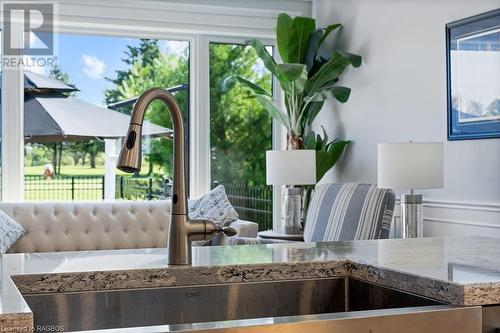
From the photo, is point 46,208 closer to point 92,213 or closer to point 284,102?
point 92,213

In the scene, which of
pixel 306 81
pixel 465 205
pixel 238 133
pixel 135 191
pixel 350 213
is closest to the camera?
pixel 350 213

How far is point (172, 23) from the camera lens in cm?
584

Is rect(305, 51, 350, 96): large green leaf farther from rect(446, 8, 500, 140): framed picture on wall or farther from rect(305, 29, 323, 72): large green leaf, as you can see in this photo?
rect(446, 8, 500, 140): framed picture on wall

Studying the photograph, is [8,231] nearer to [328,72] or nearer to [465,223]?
[328,72]

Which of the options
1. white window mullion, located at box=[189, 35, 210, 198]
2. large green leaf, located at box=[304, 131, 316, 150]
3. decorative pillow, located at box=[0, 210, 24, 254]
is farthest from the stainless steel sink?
white window mullion, located at box=[189, 35, 210, 198]

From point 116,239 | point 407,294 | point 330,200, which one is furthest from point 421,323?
point 116,239

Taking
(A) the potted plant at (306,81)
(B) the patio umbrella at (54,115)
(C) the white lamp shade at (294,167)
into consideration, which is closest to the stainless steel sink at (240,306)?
(C) the white lamp shade at (294,167)

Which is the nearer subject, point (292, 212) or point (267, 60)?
point (292, 212)

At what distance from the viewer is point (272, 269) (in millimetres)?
1539

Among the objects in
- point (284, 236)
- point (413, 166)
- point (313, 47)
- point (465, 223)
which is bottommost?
point (284, 236)

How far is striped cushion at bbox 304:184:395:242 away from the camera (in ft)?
12.9

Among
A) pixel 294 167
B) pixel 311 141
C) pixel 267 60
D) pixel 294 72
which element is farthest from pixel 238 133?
pixel 294 167

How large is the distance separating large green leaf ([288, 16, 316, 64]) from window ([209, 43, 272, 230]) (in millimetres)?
665

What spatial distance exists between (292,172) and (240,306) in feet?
11.2
